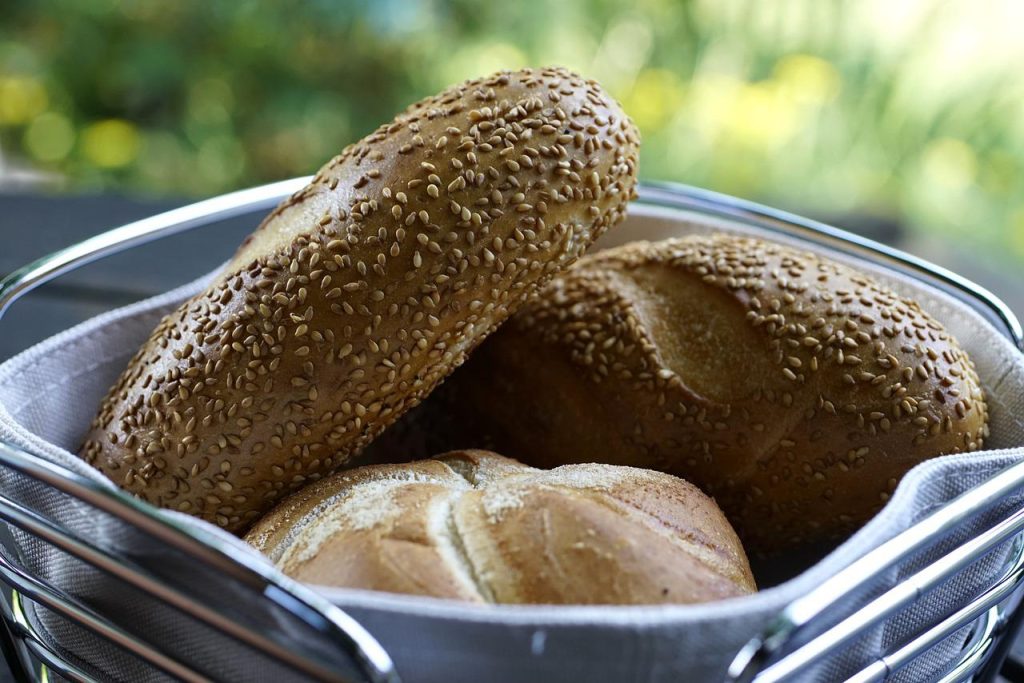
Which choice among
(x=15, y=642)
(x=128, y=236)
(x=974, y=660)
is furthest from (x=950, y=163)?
(x=15, y=642)

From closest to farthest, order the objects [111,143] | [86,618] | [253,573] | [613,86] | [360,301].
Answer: [253,573]
[86,618]
[360,301]
[613,86]
[111,143]

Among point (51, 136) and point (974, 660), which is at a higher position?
point (974, 660)

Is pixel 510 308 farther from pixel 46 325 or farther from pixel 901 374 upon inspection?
pixel 46 325

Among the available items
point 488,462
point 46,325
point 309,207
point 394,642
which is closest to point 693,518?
point 488,462

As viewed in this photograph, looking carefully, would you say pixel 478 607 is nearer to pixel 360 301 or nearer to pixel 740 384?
pixel 360 301

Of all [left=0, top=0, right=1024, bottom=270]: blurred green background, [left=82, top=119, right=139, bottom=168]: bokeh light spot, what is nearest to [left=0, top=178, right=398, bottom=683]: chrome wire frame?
[left=0, top=0, right=1024, bottom=270]: blurred green background

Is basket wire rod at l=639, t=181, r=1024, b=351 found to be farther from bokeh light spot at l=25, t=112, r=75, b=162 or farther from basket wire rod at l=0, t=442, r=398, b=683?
bokeh light spot at l=25, t=112, r=75, b=162
